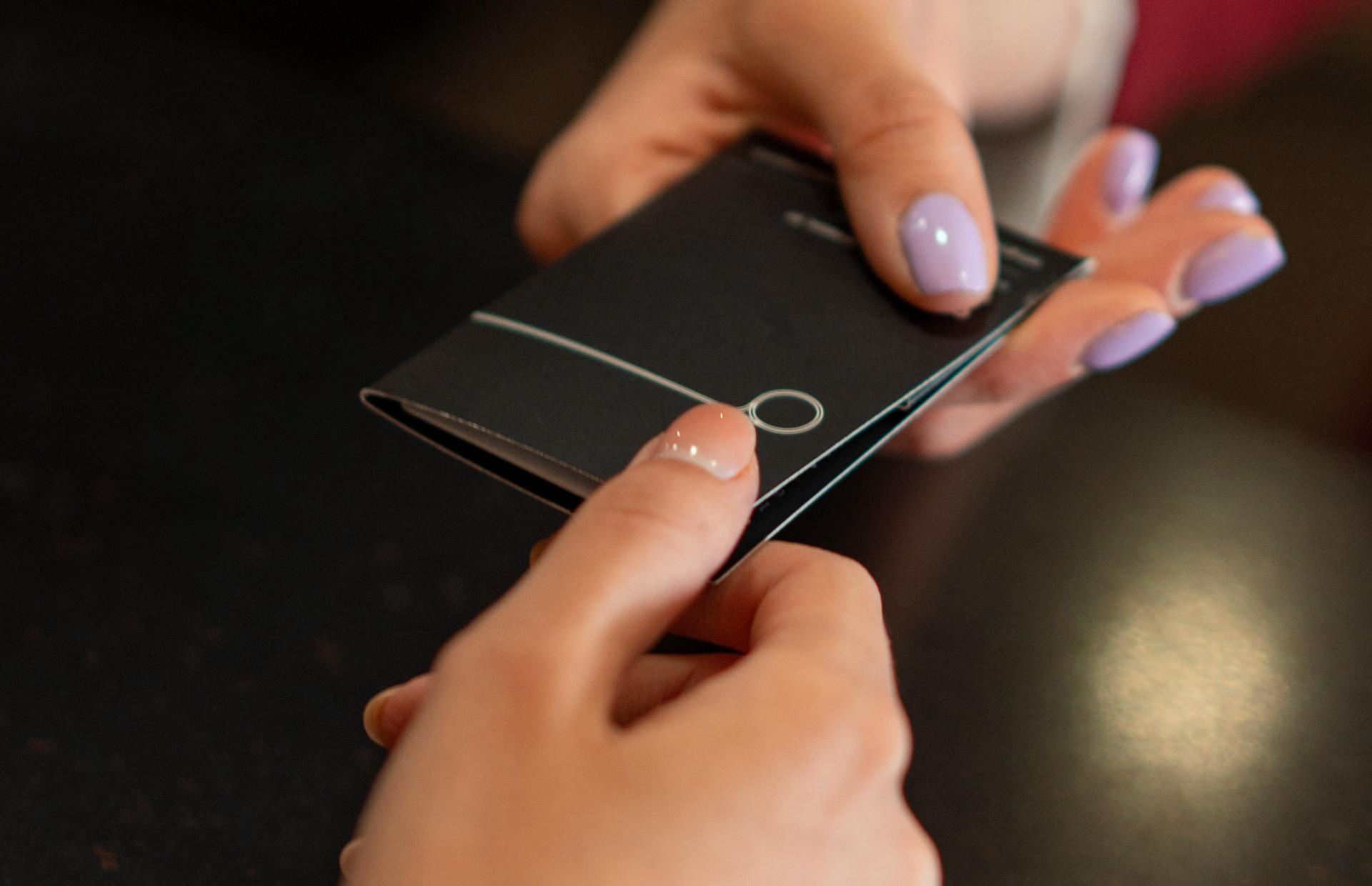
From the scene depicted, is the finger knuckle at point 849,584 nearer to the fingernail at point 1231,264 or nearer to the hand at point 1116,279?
the hand at point 1116,279

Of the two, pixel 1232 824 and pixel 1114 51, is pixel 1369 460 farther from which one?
pixel 1114 51

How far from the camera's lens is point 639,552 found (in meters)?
0.28

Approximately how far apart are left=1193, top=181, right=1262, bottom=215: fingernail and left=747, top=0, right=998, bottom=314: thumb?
22 cm

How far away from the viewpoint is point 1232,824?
0.40 meters

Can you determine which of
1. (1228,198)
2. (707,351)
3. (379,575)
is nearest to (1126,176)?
(1228,198)

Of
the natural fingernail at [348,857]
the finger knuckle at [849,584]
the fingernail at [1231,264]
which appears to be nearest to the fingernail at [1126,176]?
the fingernail at [1231,264]

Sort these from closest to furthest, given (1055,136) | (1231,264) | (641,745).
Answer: (641,745) → (1231,264) → (1055,136)

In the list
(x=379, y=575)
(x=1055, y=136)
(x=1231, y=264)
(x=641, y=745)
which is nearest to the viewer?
(x=641, y=745)

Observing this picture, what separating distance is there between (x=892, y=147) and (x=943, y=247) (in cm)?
8

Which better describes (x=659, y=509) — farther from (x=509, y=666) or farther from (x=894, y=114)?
(x=894, y=114)

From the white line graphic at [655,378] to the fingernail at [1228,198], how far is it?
Result: 0.41 meters

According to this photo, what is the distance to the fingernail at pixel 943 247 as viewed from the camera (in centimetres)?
46

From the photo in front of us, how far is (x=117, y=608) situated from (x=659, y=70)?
1.58ft

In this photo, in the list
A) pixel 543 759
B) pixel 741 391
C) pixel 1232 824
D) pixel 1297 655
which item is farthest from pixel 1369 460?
pixel 543 759
